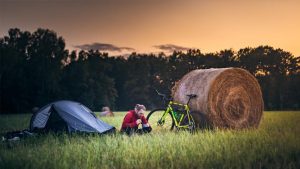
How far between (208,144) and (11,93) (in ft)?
111

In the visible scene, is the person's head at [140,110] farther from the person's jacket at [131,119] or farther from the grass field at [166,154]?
the grass field at [166,154]

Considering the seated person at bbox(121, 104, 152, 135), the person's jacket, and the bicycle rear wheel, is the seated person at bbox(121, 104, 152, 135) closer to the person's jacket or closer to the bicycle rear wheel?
the person's jacket

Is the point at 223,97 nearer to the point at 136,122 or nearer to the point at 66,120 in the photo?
the point at 136,122

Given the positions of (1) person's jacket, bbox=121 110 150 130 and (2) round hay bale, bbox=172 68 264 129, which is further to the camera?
(2) round hay bale, bbox=172 68 264 129

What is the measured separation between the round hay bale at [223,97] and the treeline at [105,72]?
28107 mm

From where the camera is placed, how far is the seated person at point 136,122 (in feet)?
36.2

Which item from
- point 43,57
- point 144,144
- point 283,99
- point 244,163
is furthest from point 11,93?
point 244,163

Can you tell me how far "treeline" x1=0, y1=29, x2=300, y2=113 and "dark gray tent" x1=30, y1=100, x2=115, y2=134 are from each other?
26.6 m

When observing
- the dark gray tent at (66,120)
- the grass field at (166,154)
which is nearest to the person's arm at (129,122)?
the dark gray tent at (66,120)

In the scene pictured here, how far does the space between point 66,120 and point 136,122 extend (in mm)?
2074

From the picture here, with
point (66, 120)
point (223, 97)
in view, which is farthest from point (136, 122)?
point (223, 97)

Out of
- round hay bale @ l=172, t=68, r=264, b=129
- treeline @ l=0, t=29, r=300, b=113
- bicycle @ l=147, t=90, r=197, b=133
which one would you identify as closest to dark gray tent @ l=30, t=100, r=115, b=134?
bicycle @ l=147, t=90, r=197, b=133

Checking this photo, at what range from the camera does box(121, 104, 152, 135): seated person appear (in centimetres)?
1103

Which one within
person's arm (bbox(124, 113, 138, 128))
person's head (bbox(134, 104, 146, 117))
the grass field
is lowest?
the grass field
